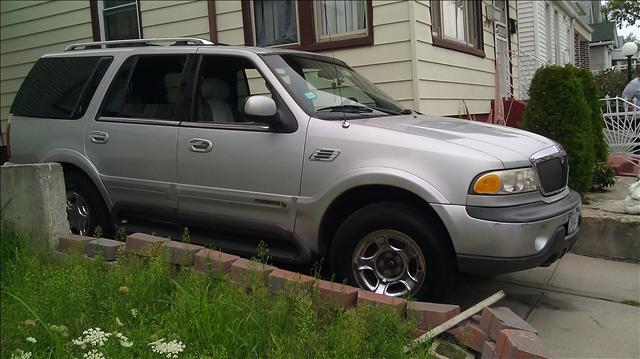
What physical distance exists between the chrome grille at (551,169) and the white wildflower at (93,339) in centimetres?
263

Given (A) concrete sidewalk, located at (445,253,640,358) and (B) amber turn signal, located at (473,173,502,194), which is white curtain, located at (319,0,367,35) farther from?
(B) amber turn signal, located at (473,173,502,194)

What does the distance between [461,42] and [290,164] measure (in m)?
6.18

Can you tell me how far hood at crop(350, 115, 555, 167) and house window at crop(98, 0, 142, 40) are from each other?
21.9 ft

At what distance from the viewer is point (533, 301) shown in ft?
13.8

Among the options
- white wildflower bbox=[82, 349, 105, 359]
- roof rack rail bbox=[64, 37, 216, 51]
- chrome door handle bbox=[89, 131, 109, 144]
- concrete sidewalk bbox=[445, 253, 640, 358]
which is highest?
roof rack rail bbox=[64, 37, 216, 51]

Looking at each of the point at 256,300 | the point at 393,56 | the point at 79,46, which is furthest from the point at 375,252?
the point at 393,56

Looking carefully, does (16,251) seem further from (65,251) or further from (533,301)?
(533,301)

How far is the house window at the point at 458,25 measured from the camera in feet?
26.4

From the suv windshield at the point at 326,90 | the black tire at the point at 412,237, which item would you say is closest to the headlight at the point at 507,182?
the black tire at the point at 412,237

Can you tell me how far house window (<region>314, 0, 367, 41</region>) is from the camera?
752 centimetres

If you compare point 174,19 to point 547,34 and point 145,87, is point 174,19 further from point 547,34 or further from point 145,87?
point 547,34

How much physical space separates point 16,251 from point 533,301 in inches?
147

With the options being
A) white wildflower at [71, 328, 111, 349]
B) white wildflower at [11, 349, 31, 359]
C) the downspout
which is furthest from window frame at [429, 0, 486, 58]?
white wildflower at [11, 349, 31, 359]

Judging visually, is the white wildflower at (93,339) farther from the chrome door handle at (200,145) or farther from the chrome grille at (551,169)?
the chrome grille at (551,169)
